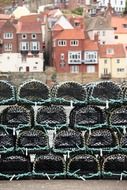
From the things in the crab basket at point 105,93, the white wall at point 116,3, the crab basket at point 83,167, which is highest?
the white wall at point 116,3

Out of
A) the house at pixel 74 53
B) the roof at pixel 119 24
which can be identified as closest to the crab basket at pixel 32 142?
the house at pixel 74 53

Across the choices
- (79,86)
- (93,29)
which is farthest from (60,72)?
(79,86)

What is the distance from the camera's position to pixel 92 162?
11.5 ft

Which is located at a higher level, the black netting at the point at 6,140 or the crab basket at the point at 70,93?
the crab basket at the point at 70,93

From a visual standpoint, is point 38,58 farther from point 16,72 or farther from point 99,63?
point 99,63

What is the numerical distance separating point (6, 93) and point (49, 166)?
1.86 feet

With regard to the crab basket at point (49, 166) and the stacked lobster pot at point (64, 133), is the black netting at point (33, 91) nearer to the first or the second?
the stacked lobster pot at point (64, 133)

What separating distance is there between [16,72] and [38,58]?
4.38 ft

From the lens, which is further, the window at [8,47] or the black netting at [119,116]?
the window at [8,47]

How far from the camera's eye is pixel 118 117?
3.62 m

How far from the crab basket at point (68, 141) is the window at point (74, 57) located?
25217 millimetres

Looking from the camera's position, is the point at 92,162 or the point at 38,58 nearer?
the point at 92,162

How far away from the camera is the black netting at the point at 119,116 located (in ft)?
11.8

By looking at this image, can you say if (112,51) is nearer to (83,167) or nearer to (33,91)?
(33,91)
